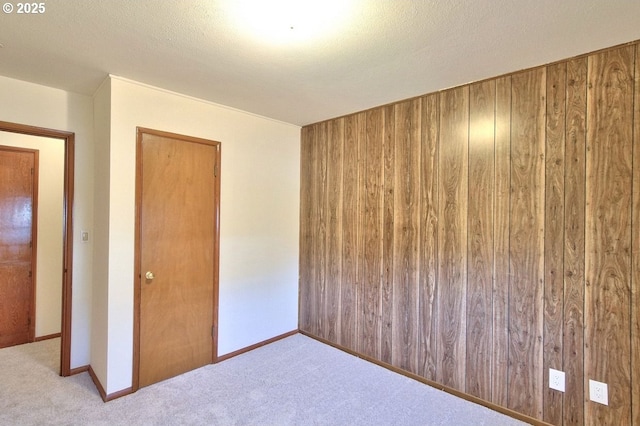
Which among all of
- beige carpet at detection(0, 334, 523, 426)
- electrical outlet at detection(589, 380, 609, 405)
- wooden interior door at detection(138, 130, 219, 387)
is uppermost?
wooden interior door at detection(138, 130, 219, 387)

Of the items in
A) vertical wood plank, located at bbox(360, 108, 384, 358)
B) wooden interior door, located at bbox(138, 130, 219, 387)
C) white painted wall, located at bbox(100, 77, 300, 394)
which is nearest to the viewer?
white painted wall, located at bbox(100, 77, 300, 394)

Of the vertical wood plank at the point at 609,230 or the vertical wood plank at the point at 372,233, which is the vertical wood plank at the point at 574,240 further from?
the vertical wood plank at the point at 372,233

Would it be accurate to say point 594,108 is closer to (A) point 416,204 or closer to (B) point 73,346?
(A) point 416,204

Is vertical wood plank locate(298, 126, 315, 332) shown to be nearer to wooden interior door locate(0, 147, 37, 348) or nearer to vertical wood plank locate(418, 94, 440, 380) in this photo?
vertical wood plank locate(418, 94, 440, 380)

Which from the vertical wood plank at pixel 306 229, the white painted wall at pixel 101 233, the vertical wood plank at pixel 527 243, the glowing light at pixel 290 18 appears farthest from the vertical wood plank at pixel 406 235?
the white painted wall at pixel 101 233

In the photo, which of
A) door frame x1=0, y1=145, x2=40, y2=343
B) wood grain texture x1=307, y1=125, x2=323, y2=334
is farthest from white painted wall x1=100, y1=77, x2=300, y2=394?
door frame x1=0, y1=145, x2=40, y2=343

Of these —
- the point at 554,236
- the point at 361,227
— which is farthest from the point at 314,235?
the point at 554,236

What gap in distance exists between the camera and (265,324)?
3396 millimetres

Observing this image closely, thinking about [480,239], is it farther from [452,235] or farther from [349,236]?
[349,236]

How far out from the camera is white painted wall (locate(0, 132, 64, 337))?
3477 mm

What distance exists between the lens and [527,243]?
7.13ft

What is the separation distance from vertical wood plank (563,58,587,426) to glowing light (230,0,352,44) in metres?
1.59

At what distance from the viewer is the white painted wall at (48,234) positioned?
3.48 metres

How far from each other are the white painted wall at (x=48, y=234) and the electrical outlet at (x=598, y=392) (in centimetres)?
496
